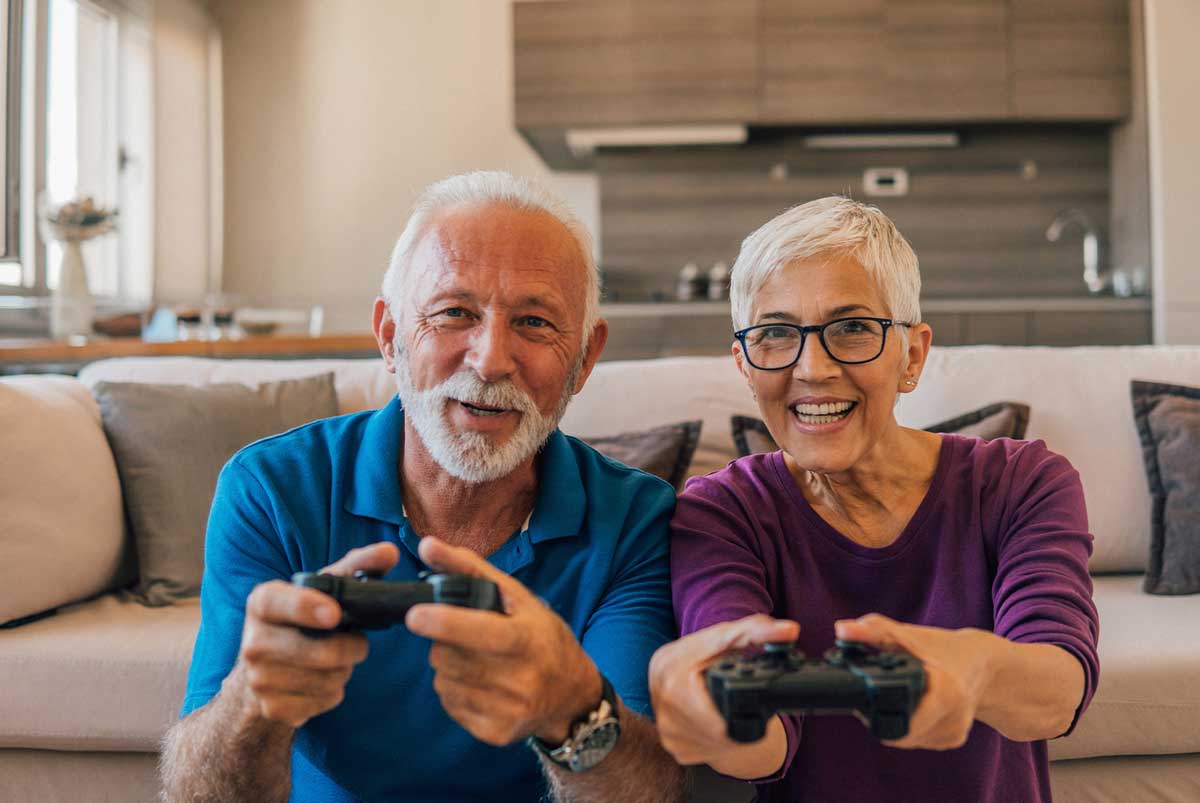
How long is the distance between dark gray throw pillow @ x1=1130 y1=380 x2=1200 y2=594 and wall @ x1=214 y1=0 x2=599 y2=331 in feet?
12.9

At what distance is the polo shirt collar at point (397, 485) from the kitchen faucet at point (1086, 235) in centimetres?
460

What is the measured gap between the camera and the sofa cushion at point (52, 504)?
191 centimetres

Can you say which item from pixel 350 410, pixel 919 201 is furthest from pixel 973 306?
pixel 350 410

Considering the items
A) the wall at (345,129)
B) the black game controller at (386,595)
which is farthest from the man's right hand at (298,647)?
the wall at (345,129)

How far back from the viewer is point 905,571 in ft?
3.74

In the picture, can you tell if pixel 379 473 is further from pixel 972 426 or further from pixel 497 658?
pixel 972 426

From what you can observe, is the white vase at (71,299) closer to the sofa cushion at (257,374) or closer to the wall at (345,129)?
the sofa cushion at (257,374)

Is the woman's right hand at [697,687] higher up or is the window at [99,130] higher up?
the window at [99,130]

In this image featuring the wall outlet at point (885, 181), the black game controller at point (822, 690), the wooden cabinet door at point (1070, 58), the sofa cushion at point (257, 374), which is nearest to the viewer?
the black game controller at point (822, 690)

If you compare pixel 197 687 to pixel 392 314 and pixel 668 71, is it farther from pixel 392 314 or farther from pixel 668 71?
pixel 668 71

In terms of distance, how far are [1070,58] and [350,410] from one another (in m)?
3.94

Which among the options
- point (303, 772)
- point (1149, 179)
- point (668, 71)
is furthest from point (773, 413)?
point (1149, 179)

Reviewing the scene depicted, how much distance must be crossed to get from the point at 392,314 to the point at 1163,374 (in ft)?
5.69

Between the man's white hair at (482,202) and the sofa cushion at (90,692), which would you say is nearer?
the man's white hair at (482,202)
